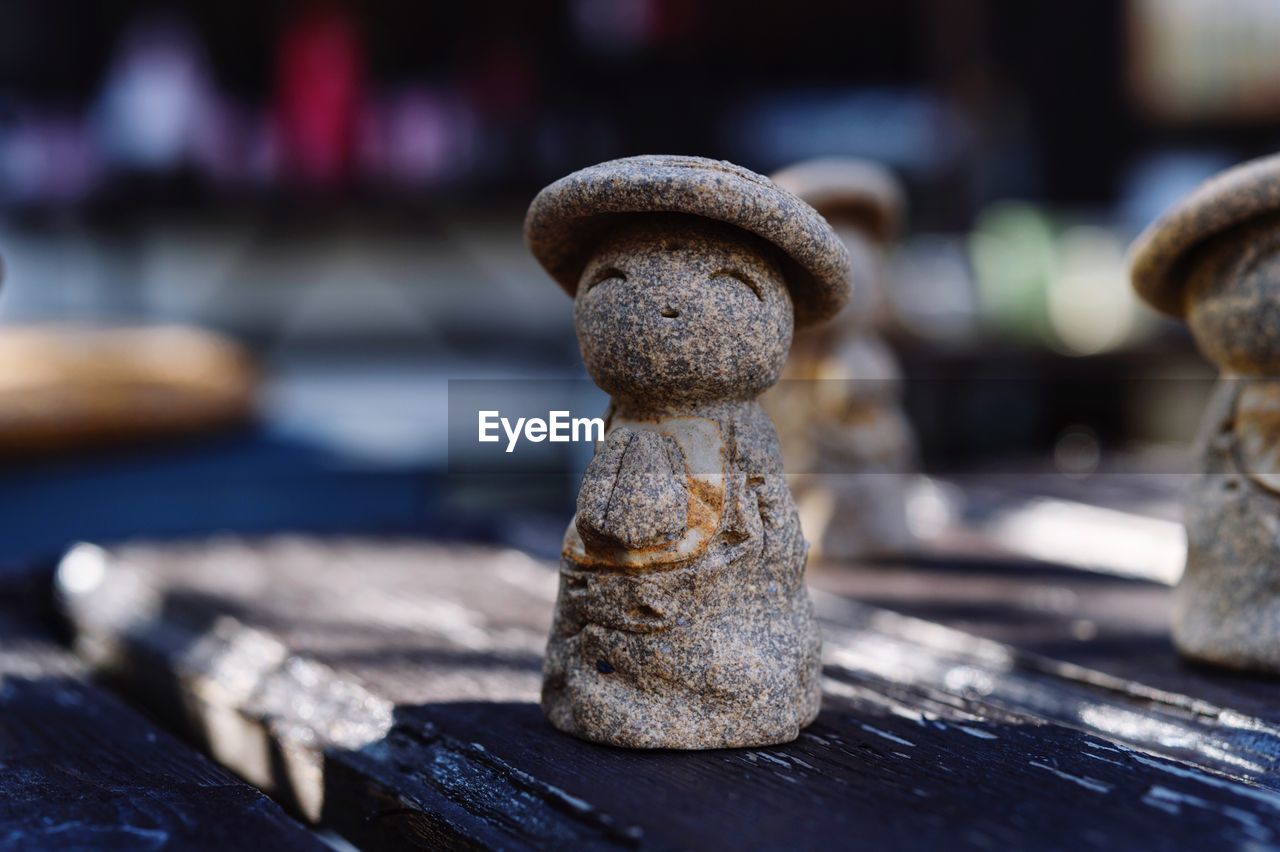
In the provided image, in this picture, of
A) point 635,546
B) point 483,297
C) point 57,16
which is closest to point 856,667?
point 635,546

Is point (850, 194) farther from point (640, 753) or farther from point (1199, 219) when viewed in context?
point (640, 753)

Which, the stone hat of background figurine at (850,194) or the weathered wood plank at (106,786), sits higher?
the stone hat of background figurine at (850,194)

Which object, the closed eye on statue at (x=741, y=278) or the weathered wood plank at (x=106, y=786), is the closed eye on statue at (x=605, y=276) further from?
the weathered wood plank at (x=106, y=786)

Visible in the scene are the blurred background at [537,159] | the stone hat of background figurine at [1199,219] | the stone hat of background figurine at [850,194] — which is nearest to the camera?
the stone hat of background figurine at [1199,219]

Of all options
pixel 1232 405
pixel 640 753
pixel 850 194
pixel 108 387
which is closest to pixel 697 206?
pixel 640 753

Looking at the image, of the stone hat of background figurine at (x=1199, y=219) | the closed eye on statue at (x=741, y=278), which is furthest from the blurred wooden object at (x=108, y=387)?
the stone hat of background figurine at (x=1199, y=219)

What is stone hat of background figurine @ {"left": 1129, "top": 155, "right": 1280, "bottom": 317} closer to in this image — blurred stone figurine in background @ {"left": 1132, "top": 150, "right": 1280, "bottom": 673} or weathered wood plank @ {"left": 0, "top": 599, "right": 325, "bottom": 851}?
blurred stone figurine in background @ {"left": 1132, "top": 150, "right": 1280, "bottom": 673}

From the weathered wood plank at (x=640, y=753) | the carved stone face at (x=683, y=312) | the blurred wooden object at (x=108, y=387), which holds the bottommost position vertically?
the weathered wood plank at (x=640, y=753)

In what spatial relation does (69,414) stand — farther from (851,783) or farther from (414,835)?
(851,783)
